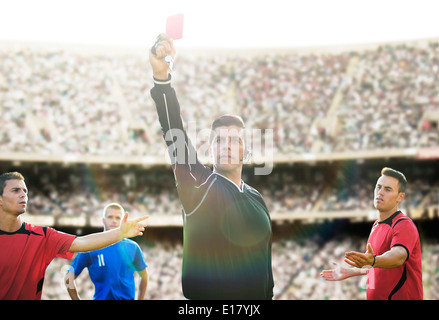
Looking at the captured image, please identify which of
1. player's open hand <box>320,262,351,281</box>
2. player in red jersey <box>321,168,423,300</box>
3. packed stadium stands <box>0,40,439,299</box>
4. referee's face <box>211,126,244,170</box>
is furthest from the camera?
packed stadium stands <box>0,40,439,299</box>

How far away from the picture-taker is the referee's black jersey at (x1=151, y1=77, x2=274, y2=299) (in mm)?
3225

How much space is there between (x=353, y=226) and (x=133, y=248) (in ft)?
48.4

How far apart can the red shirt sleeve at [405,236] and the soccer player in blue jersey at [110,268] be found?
3.32m

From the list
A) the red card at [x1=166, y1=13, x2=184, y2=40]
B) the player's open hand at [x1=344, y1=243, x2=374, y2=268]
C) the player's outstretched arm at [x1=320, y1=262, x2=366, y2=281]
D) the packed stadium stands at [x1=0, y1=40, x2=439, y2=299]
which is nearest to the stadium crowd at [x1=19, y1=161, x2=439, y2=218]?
the packed stadium stands at [x1=0, y1=40, x2=439, y2=299]

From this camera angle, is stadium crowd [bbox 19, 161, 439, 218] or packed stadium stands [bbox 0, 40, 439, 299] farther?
stadium crowd [bbox 19, 161, 439, 218]

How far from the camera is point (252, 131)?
69.6 feet

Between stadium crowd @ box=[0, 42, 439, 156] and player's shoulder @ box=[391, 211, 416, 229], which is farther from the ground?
stadium crowd @ box=[0, 42, 439, 156]

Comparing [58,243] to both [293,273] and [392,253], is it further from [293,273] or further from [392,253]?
[293,273]

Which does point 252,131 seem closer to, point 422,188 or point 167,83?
point 422,188

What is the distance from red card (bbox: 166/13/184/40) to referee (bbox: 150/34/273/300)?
10 centimetres

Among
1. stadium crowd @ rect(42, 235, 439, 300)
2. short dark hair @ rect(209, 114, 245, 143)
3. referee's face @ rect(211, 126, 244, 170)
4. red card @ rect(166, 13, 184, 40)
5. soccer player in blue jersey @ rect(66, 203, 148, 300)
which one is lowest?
stadium crowd @ rect(42, 235, 439, 300)

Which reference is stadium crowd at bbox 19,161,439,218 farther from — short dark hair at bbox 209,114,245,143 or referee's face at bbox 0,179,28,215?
short dark hair at bbox 209,114,245,143

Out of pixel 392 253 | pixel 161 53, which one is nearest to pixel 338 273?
pixel 392 253
